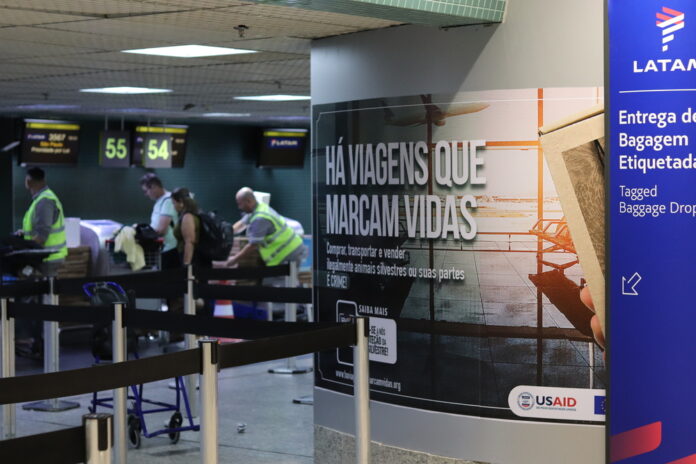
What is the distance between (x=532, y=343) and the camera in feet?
16.3

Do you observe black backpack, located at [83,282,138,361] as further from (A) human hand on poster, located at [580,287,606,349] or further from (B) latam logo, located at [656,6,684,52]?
(B) latam logo, located at [656,6,684,52]

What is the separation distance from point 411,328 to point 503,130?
1.09 metres

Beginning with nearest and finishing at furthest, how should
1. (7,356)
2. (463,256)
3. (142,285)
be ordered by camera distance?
(463,256), (7,356), (142,285)

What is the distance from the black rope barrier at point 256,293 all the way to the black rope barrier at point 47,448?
13.0 ft

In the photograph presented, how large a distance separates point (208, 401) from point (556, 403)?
177 cm

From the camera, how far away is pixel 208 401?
3.98 meters

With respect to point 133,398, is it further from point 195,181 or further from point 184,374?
point 195,181

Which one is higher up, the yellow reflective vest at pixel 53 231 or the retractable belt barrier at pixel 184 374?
the yellow reflective vest at pixel 53 231

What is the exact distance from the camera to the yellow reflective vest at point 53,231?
10.9m

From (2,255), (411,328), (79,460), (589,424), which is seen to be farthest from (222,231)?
(79,460)

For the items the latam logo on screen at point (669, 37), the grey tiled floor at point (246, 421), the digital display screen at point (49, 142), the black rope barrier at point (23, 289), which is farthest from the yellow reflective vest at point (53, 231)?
the latam logo on screen at point (669, 37)

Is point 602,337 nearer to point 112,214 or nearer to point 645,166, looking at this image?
point 645,166

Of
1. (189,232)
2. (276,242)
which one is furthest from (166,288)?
(276,242)

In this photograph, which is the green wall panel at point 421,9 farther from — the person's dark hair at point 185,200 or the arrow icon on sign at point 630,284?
the person's dark hair at point 185,200
